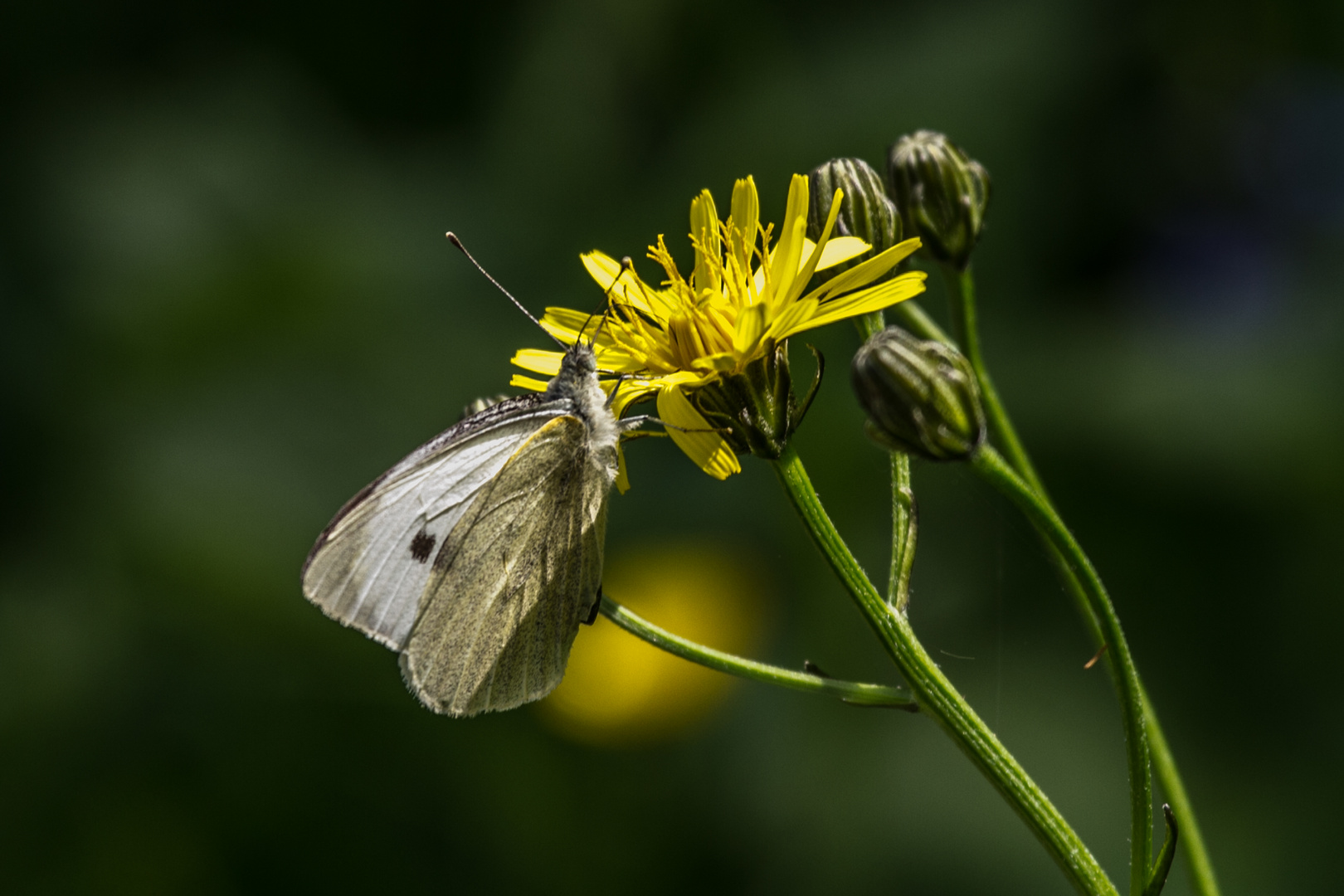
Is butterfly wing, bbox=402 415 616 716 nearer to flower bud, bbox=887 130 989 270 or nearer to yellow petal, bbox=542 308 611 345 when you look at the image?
yellow petal, bbox=542 308 611 345

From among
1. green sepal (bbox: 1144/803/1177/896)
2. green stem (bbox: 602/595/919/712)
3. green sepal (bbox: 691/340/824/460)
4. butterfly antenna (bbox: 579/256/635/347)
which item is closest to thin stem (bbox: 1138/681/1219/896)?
green sepal (bbox: 1144/803/1177/896)

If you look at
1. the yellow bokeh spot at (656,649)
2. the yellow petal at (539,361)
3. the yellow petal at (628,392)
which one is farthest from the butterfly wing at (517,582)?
the yellow bokeh spot at (656,649)

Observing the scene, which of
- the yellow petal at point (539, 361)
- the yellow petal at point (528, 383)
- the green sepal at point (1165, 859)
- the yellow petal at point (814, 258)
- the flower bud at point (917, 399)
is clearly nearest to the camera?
the green sepal at point (1165, 859)

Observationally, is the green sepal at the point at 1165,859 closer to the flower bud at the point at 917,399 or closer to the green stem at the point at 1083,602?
the green stem at the point at 1083,602

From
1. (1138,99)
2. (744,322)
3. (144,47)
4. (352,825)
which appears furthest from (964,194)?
(144,47)

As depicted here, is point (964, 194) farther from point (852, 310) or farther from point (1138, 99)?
point (1138, 99)

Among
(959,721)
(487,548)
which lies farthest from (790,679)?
(487,548)
